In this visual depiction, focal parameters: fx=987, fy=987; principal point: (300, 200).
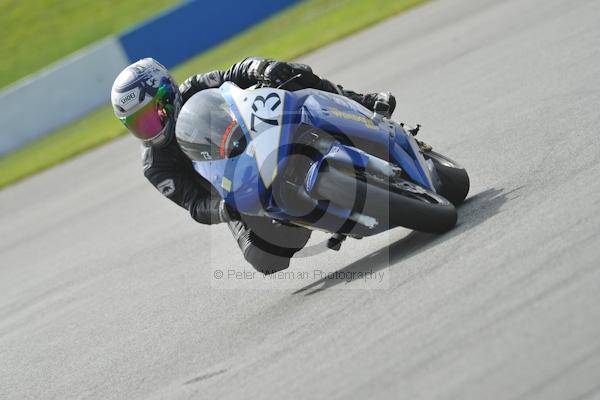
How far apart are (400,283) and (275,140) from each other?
1078 mm

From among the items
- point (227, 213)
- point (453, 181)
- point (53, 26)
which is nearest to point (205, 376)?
point (227, 213)

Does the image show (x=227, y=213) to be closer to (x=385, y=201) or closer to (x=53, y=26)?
(x=385, y=201)

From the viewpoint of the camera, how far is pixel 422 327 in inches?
183

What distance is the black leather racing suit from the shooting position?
6699 mm

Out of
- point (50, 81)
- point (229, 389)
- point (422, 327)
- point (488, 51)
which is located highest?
point (422, 327)

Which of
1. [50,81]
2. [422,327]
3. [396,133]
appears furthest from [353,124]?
[50,81]

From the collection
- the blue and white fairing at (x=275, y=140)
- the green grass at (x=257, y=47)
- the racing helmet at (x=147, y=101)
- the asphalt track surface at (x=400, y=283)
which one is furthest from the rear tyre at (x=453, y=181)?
the green grass at (x=257, y=47)

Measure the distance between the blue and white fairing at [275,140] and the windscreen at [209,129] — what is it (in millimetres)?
44

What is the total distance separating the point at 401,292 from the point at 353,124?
128cm

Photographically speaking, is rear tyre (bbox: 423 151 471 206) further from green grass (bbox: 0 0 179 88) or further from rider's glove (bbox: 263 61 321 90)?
green grass (bbox: 0 0 179 88)

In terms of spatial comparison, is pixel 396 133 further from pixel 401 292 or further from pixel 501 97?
pixel 501 97

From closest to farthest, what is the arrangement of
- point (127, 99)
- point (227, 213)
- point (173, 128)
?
1. point (227, 213)
2. point (127, 99)
3. point (173, 128)

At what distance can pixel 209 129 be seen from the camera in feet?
19.1

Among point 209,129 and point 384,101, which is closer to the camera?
point 209,129
